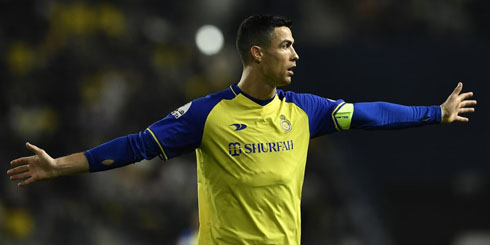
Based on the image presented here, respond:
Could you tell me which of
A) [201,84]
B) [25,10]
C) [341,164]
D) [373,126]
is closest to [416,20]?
[341,164]

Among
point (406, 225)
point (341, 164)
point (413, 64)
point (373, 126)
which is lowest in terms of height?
point (406, 225)

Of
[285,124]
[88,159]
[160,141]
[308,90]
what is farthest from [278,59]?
[308,90]

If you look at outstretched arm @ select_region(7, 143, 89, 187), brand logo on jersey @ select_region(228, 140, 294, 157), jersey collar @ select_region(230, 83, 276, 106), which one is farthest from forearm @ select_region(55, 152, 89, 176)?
jersey collar @ select_region(230, 83, 276, 106)

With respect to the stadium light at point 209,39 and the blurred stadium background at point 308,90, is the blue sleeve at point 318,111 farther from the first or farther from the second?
the stadium light at point 209,39

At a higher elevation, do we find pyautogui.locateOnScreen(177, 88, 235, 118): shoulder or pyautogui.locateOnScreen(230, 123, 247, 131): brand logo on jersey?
pyautogui.locateOnScreen(177, 88, 235, 118): shoulder

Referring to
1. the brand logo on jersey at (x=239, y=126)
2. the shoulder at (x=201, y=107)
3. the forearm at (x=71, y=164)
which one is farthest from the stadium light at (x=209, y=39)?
the forearm at (x=71, y=164)

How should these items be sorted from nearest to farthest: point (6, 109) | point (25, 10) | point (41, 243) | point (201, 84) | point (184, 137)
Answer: point (184, 137), point (41, 243), point (6, 109), point (25, 10), point (201, 84)

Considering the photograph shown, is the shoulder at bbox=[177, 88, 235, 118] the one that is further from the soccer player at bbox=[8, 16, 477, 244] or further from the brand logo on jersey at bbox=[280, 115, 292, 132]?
the brand logo on jersey at bbox=[280, 115, 292, 132]

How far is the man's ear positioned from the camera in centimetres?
555

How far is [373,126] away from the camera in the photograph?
5.63 meters

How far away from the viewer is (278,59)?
18.0ft

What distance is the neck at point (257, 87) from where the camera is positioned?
18.3 feet

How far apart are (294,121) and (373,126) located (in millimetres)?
534

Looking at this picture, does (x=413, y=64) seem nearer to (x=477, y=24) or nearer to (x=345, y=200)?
(x=477, y=24)
